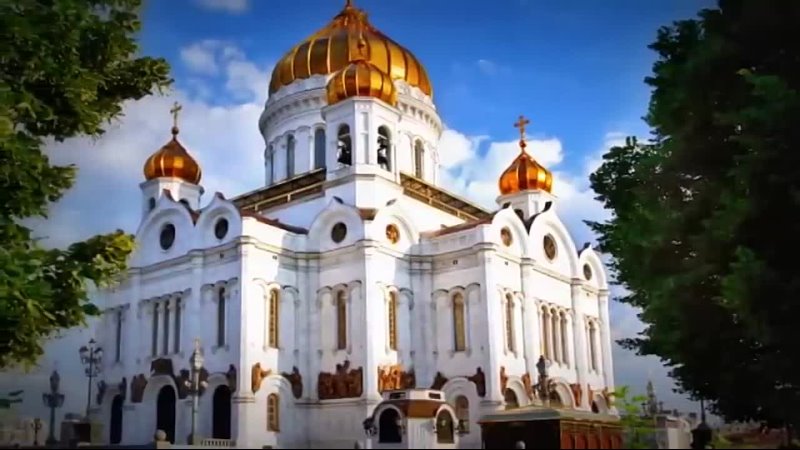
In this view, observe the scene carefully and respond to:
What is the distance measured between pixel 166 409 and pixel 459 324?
8587 mm

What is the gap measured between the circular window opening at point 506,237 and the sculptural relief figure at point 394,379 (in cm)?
479

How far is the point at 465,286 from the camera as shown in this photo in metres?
25.2

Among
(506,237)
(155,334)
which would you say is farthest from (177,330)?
(506,237)

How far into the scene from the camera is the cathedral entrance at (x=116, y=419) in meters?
26.0

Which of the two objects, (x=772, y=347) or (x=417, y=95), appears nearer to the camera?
(x=772, y=347)

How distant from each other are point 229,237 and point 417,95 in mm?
10119

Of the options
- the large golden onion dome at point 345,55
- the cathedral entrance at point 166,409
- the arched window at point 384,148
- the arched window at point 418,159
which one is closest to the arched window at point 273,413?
the cathedral entrance at point 166,409

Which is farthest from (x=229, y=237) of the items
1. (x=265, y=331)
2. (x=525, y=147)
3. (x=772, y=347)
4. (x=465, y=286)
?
(x=772, y=347)

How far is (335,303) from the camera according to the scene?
24.8m

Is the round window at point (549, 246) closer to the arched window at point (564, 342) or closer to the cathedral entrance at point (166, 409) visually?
the arched window at point (564, 342)

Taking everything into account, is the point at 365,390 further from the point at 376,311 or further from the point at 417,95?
the point at 417,95

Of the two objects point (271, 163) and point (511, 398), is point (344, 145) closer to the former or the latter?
point (271, 163)

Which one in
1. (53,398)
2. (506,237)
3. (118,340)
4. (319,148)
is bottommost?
(53,398)

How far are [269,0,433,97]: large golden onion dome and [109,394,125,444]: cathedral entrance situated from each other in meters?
12.0
